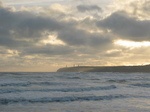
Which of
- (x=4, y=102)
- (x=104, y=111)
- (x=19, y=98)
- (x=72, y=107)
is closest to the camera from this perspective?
(x=104, y=111)

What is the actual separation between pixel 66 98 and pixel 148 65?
184951mm

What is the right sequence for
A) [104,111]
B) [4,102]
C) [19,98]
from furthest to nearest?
[19,98]
[4,102]
[104,111]

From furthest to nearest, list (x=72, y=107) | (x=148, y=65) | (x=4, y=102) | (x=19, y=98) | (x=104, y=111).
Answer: (x=148, y=65), (x=19, y=98), (x=4, y=102), (x=72, y=107), (x=104, y=111)

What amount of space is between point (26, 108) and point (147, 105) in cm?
856

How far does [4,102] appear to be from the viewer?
18.4 m

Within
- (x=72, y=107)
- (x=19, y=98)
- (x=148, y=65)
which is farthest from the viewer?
(x=148, y=65)

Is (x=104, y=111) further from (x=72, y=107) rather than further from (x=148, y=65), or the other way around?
(x=148, y=65)

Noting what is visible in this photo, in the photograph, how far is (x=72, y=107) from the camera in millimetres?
16469

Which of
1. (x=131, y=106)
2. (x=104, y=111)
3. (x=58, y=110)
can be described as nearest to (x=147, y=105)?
(x=131, y=106)

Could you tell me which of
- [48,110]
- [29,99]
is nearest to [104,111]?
[48,110]

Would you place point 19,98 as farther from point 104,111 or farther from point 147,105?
point 147,105

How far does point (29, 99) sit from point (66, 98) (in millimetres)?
3107

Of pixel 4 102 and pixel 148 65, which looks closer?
pixel 4 102

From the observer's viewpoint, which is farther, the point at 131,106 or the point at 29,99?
the point at 29,99
